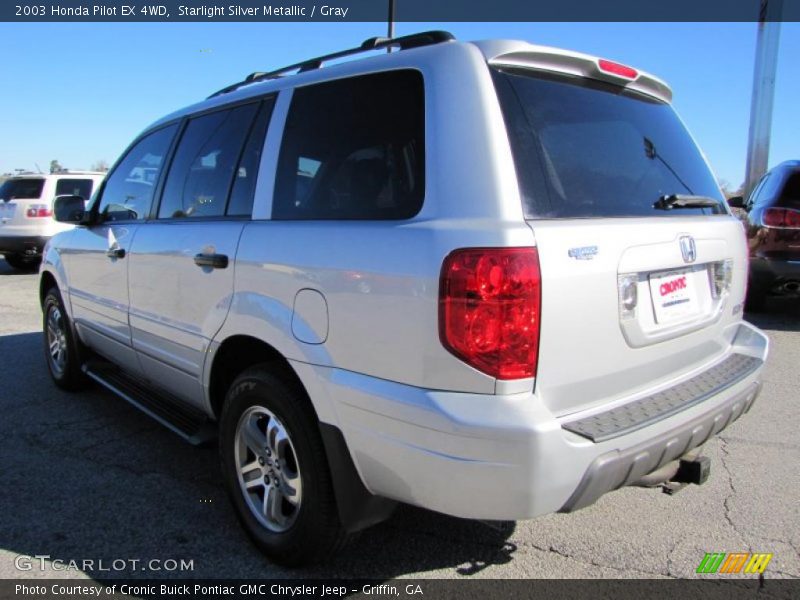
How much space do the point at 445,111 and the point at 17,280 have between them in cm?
1204

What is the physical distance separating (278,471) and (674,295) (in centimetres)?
168

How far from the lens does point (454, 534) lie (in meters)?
2.80

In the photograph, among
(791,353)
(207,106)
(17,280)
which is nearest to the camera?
(207,106)

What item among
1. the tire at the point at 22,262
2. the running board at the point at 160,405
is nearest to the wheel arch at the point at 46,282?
the running board at the point at 160,405

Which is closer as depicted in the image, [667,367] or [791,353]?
[667,367]

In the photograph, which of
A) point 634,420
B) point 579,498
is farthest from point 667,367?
point 579,498

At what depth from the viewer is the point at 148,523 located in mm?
2873

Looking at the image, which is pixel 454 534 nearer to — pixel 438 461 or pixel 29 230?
pixel 438 461

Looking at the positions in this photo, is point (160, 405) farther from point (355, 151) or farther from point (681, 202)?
point (681, 202)

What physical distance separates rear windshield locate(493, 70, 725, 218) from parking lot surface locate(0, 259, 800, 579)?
130 centimetres

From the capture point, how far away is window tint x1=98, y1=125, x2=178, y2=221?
365 cm

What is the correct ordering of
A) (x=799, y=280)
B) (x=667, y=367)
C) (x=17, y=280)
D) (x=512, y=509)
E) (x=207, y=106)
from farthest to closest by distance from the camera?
(x=17, y=280)
(x=799, y=280)
(x=207, y=106)
(x=667, y=367)
(x=512, y=509)

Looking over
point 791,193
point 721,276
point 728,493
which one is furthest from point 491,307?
point 791,193

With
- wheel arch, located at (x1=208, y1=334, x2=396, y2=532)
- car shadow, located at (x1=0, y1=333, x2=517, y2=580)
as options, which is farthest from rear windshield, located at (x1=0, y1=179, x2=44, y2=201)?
wheel arch, located at (x1=208, y1=334, x2=396, y2=532)
